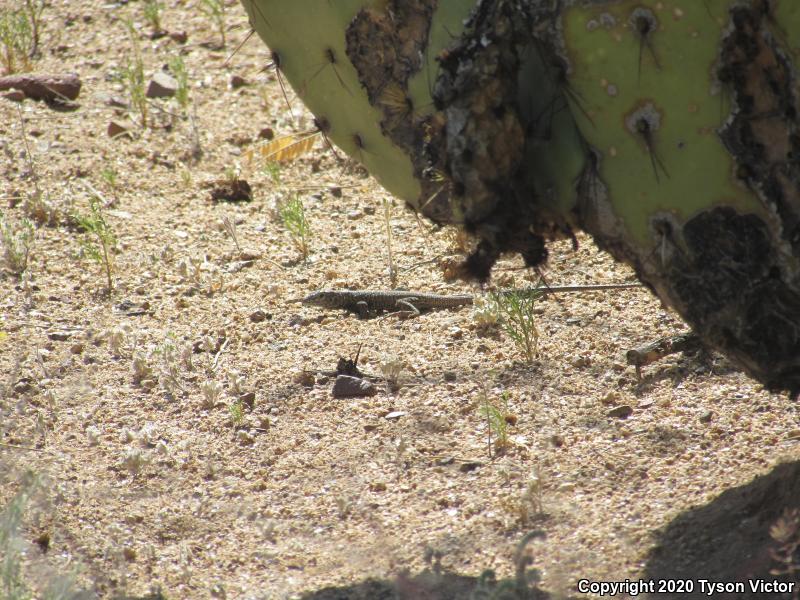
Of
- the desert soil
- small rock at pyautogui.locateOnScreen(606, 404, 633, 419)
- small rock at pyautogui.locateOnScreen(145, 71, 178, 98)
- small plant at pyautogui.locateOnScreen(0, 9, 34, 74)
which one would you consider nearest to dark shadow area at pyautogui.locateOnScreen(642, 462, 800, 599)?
the desert soil

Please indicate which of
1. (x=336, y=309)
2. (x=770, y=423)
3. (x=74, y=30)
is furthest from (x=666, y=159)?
(x=74, y=30)

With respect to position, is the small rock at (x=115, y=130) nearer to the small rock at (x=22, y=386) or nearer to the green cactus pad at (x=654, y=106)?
the small rock at (x=22, y=386)

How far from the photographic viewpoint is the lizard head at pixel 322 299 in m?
4.38

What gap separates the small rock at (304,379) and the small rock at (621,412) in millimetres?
1144

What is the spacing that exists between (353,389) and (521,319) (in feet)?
2.19

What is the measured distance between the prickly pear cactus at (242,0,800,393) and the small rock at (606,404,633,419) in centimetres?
95

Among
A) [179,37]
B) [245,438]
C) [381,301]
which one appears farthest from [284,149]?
[179,37]

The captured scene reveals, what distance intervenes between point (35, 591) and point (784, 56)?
7.15 feet

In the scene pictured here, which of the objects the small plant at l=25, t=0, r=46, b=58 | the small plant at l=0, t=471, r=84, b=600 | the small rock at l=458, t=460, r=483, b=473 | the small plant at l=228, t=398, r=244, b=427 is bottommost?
the small plant at l=0, t=471, r=84, b=600

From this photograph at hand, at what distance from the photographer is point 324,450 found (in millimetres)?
3305

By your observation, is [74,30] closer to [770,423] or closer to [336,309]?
[336,309]

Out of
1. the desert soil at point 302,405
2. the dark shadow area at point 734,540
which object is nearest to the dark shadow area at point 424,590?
the desert soil at point 302,405

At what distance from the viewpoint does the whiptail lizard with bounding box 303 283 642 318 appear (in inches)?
170

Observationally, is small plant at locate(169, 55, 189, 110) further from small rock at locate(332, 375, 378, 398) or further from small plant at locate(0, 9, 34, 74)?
small rock at locate(332, 375, 378, 398)
